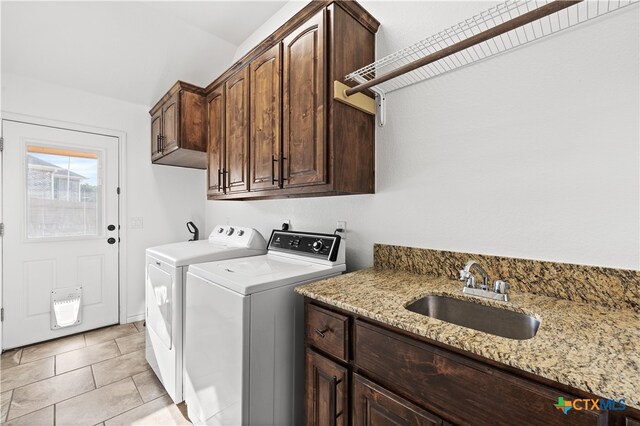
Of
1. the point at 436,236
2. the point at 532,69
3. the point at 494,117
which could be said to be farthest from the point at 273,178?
the point at 532,69

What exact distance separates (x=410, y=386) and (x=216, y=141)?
222 cm

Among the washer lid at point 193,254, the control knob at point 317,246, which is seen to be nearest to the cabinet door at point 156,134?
the washer lid at point 193,254

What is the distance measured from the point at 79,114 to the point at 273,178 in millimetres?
2488

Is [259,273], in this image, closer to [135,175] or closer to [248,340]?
[248,340]

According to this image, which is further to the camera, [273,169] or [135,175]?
[135,175]

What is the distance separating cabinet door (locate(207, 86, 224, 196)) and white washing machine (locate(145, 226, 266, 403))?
0.45 metres

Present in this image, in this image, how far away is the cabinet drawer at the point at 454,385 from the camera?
2.16ft

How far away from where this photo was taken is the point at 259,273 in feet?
4.90

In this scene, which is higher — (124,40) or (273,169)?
(124,40)

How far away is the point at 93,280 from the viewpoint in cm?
300

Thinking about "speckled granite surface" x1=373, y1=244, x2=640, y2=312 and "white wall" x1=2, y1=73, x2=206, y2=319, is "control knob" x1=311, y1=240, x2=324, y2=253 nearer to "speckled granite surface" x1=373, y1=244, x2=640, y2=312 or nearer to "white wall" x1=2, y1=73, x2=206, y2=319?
"speckled granite surface" x1=373, y1=244, x2=640, y2=312

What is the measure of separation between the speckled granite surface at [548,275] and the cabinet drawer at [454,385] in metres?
0.63

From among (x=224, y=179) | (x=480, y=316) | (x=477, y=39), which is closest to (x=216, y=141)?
(x=224, y=179)

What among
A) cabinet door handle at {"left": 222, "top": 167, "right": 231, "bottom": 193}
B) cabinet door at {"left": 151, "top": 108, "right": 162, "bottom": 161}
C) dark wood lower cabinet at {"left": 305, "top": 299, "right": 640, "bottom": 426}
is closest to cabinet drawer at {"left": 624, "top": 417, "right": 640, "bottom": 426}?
dark wood lower cabinet at {"left": 305, "top": 299, "right": 640, "bottom": 426}
